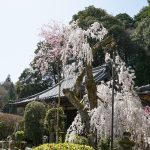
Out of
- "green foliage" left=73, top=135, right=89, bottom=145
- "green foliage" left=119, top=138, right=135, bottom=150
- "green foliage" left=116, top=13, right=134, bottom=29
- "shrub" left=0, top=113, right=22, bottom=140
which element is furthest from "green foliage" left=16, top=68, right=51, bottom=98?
"green foliage" left=119, top=138, right=135, bottom=150

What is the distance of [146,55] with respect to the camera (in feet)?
91.4

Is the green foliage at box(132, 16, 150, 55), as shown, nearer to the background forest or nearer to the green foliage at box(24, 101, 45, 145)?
the background forest

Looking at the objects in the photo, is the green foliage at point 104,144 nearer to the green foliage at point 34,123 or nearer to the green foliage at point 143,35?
the green foliage at point 34,123

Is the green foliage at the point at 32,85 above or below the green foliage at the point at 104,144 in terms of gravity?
above

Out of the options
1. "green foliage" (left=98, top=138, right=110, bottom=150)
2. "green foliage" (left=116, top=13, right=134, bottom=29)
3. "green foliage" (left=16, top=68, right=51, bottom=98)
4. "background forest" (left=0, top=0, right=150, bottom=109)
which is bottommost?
"green foliage" (left=98, top=138, right=110, bottom=150)

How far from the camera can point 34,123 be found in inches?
671

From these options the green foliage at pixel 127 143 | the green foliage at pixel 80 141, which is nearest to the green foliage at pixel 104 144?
the green foliage at pixel 80 141

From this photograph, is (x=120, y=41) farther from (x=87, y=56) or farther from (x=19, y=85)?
(x=87, y=56)

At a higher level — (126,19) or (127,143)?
(126,19)

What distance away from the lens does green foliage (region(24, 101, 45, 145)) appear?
17031 millimetres

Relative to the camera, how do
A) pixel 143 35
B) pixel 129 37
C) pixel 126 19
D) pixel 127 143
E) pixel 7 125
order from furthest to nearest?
pixel 126 19 < pixel 129 37 < pixel 143 35 < pixel 7 125 < pixel 127 143

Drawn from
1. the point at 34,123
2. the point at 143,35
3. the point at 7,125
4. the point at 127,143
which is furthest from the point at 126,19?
the point at 127,143

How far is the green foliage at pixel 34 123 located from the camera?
17.0m

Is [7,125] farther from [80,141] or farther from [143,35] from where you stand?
[80,141]
